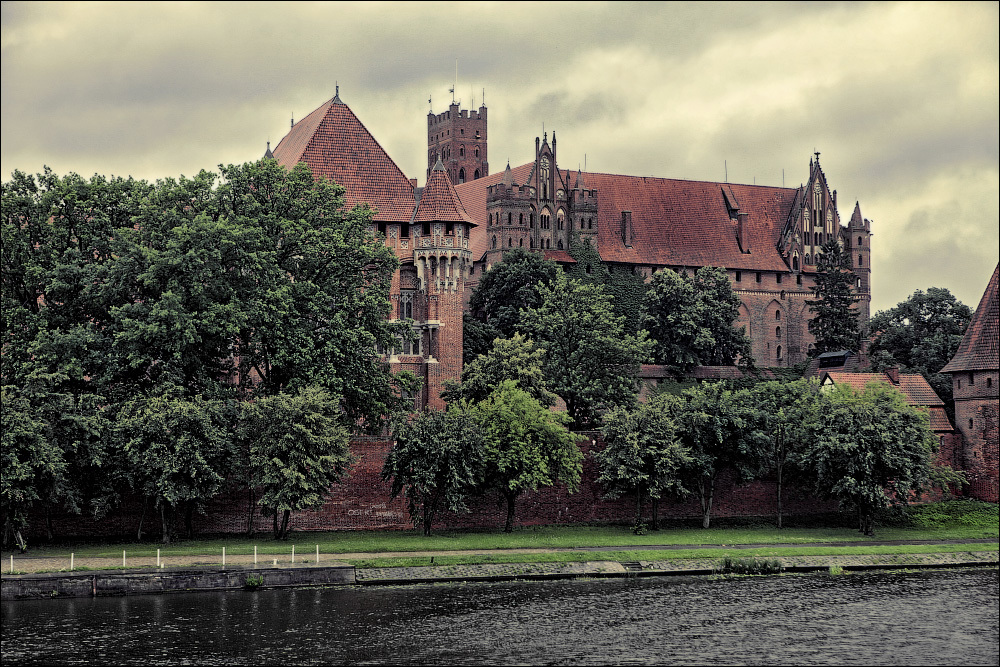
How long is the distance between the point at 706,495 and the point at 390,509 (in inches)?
566

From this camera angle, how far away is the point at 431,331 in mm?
69062

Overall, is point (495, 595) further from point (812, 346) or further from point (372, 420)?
point (812, 346)

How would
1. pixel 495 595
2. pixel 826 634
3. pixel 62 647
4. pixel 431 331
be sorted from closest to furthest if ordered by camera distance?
pixel 62 647 → pixel 826 634 → pixel 495 595 → pixel 431 331


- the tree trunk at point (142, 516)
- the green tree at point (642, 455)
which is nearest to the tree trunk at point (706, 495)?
the green tree at point (642, 455)

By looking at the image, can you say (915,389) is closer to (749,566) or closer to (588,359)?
(588,359)

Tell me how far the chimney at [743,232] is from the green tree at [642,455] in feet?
198

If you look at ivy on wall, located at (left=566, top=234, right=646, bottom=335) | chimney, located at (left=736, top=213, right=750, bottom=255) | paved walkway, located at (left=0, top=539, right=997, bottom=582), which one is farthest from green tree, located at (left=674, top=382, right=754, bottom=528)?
chimney, located at (left=736, top=213, right=750, bottom=255)

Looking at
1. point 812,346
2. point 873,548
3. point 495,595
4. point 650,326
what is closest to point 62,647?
point 495,595

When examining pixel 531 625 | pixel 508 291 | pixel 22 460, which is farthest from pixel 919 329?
pixel 22 460

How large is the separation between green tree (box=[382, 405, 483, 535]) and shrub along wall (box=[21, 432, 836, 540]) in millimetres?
1840

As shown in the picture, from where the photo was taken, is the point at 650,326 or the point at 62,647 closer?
the point at 62,647

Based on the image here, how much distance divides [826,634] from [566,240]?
68871 millimetres

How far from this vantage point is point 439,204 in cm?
6925

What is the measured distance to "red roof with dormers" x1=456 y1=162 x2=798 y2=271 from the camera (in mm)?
105562
